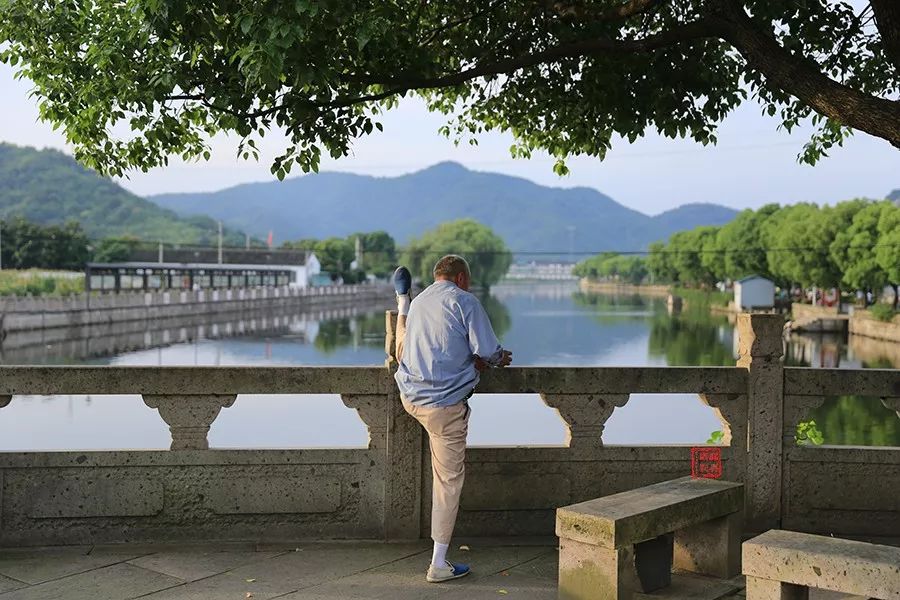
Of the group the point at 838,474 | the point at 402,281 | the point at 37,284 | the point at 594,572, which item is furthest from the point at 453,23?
the point at 37,284

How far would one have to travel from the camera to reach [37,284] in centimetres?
8181

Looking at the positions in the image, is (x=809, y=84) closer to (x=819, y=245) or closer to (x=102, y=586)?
(x=102, y=586)

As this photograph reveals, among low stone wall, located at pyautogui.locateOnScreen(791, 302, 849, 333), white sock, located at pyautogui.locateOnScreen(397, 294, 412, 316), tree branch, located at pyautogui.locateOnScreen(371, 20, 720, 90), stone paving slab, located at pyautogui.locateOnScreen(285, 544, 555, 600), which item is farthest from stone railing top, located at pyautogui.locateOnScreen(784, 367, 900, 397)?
low stone wall, located at pyautogui.locateOnScreen(791, 302, 849, 333)

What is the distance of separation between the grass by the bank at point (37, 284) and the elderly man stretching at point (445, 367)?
7478 cm

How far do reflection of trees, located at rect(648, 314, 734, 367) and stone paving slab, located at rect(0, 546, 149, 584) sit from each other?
45.5m

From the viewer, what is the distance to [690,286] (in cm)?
15525

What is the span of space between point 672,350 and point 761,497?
58193 mm

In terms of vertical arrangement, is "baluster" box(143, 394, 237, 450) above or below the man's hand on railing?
below

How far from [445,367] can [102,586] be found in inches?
96.5

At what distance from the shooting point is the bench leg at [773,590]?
185 inches

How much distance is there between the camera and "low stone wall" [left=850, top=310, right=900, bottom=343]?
201 ft

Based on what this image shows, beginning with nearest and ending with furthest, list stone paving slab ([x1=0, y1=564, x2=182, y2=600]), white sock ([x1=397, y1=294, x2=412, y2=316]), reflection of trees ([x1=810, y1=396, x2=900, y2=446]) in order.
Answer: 1. stone paving slab ([x1=0, y1=564, x2=182, y2=600])
2. white sock ([x1=397, y1=294, x2=412, y2=316])
3. reflection of trees ([x1=810, y1=396, x2=900, y2=446])

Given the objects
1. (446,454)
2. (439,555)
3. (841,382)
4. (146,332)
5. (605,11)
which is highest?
(605,11)

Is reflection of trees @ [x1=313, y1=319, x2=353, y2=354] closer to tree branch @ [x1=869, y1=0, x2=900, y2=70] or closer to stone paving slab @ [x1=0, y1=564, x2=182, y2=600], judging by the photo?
stone paving slab @ [x1=0, y1=564, x2=182, y2=600]
